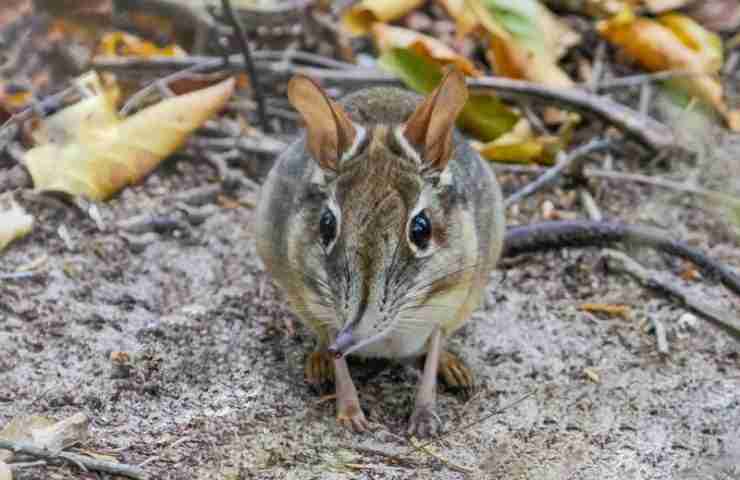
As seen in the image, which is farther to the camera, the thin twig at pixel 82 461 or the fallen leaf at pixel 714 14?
the fallen leaf at pixel 714 14

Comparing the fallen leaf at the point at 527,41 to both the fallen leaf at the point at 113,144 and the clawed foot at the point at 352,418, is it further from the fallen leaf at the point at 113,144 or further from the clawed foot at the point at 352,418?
the clawed foot at the point at 352,418

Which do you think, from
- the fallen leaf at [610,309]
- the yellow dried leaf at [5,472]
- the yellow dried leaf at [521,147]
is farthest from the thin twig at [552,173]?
the yellow dried leaf at [5,472]

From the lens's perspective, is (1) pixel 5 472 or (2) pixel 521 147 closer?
(1) pixel 5 472

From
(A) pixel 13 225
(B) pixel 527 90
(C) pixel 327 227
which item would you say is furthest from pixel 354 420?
(B) pixel 527 90

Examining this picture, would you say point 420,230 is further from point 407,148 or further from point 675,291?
point 675,291

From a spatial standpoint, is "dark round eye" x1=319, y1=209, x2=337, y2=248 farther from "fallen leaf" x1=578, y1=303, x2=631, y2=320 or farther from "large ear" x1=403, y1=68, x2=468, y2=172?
"fallen leaf" x1=578, y1=303, x2=631, y2=320

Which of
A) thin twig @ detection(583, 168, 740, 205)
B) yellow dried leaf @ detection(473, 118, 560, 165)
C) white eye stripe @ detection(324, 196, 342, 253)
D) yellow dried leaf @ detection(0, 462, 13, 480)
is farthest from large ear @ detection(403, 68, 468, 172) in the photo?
thin twig @ detection(583, 168, 740, 205)
